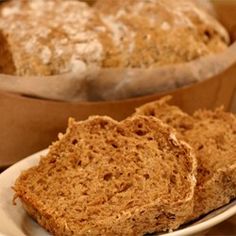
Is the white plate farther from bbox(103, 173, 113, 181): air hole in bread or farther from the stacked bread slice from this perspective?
bbox(103, 173, 113, 181): air hole in bread

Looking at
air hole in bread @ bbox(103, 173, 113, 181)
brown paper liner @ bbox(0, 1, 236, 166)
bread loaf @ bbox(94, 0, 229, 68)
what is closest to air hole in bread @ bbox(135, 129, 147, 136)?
air hole in bread @ bbox(103, 173, 113, 181)

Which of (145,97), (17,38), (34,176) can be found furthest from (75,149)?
(17,38)

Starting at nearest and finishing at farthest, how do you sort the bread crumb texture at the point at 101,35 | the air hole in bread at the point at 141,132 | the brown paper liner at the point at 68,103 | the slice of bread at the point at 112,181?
the slice of bread at the point at 112,181
the air hole in bread at the point at 141,132
the brown paper liner at the point at 68,103
the bread crumb texture at the point at 101,35

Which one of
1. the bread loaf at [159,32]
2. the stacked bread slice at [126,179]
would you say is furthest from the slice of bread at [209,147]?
the bread loaf at [159,32]

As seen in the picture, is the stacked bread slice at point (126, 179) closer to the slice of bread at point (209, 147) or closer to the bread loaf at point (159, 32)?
the slice of bread at point (209, 147)

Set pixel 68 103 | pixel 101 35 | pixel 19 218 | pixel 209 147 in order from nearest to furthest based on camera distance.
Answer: pixel 19 218 → pixel 209 147 → pixel 68 103 → pixel 101 35

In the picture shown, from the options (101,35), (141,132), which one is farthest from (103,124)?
(101,35)

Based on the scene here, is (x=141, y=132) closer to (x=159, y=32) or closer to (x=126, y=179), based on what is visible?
(x=126, y=179)
